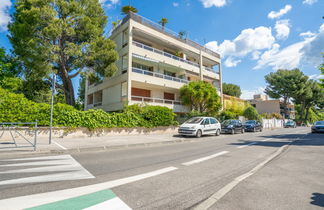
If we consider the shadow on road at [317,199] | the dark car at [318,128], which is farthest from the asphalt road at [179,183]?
the dark car at [318,128]

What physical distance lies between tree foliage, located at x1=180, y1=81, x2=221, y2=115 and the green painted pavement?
19.1 m

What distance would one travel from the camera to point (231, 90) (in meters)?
52.2

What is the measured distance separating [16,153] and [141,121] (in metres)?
10.1

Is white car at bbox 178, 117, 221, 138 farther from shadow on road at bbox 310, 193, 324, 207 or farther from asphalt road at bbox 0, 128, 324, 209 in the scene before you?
shadow on road at bbox 310, 193, 324, 207

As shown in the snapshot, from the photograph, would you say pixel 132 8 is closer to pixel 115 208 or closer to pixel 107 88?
pixel 107 88

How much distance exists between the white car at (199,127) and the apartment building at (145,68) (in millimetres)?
6399

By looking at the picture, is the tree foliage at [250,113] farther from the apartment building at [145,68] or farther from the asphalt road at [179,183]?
the asphalt road at [179,183]

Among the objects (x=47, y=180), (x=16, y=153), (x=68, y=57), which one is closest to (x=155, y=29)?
(x=68, y=57)

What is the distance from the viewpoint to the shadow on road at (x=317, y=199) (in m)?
2.71

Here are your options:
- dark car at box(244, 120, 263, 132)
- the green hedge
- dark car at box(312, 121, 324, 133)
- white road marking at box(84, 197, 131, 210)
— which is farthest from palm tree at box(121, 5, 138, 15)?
dark car at box(312, 121, 324, 133)

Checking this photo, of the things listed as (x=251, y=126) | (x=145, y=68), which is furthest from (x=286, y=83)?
(x=145, y=68)

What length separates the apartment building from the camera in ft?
63.6

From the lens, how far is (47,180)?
367cm

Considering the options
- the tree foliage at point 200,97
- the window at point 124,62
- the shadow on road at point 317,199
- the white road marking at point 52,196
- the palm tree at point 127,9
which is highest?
the palm tree at point 127,9
